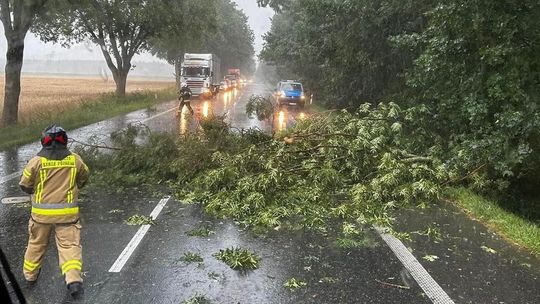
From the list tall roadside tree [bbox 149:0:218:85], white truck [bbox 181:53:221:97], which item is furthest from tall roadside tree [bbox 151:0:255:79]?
white truck [bbox 181:53:221:97]

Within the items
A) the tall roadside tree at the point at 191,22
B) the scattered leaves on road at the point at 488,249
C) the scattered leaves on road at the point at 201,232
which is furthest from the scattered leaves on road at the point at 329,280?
the tall roadside tree at the point at 191,22

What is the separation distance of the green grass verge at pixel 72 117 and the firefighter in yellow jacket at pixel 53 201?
10.1 m

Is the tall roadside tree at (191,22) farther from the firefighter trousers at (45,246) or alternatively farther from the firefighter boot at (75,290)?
the firefighter boot at (75,290)

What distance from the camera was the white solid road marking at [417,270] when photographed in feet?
16.3

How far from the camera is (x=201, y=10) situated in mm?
31203

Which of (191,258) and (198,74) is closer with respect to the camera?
(191,258)

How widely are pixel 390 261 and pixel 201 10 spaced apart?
92.2ft

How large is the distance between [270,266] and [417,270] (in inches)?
69.7

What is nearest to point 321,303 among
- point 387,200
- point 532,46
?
point 387,200

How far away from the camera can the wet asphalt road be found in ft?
16.3

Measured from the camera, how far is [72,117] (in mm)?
20672

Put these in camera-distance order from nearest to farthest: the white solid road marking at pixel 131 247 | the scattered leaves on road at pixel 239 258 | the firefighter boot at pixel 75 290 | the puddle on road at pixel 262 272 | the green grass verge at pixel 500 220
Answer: the firefighter boot at pixel 75 290 < the puddle on road at pixel 262 272 < the white solid road marking at pixel 131 247 < the scattered leaves on road at pixel 239 258 < the green grass verge at pixel 500 220

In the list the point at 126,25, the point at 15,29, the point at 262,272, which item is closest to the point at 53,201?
the point at 262,272

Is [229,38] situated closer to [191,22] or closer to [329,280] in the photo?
[191,22]
